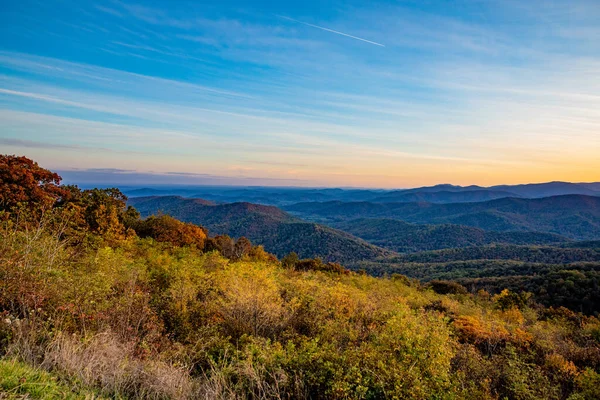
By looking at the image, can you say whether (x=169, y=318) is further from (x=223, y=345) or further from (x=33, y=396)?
(x=33, y=396)

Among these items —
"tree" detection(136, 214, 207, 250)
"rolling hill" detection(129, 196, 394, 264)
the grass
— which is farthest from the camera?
"rolling hill" detection(129, 196, 394, 264)

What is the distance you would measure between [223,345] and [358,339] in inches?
163

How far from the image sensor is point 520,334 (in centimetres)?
1388

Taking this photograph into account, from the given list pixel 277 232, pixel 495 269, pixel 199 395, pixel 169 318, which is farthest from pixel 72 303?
pixel 277 232

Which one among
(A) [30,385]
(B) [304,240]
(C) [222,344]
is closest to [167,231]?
(C) [222,344]

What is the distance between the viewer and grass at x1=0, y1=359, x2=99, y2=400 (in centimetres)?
437

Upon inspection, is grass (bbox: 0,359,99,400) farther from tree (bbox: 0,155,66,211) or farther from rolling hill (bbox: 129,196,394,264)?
rolling hill (bbox: 129,196,394,264)

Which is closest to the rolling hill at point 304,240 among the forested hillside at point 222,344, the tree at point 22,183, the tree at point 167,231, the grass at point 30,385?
→ the tree at point 167,231

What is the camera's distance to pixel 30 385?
4.58m

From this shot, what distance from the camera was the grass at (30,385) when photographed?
4369 mm

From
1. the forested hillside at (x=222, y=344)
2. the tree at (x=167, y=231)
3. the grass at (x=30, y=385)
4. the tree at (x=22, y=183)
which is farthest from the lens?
the tree at (x=167, y=231)

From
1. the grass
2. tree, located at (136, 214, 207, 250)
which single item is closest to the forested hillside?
the grass

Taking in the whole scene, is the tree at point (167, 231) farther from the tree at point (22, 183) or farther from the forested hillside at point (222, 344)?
the forested hillside at point (222, 344)

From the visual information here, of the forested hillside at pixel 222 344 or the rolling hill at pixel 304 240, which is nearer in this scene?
the forested hillside at pixel 222 344
